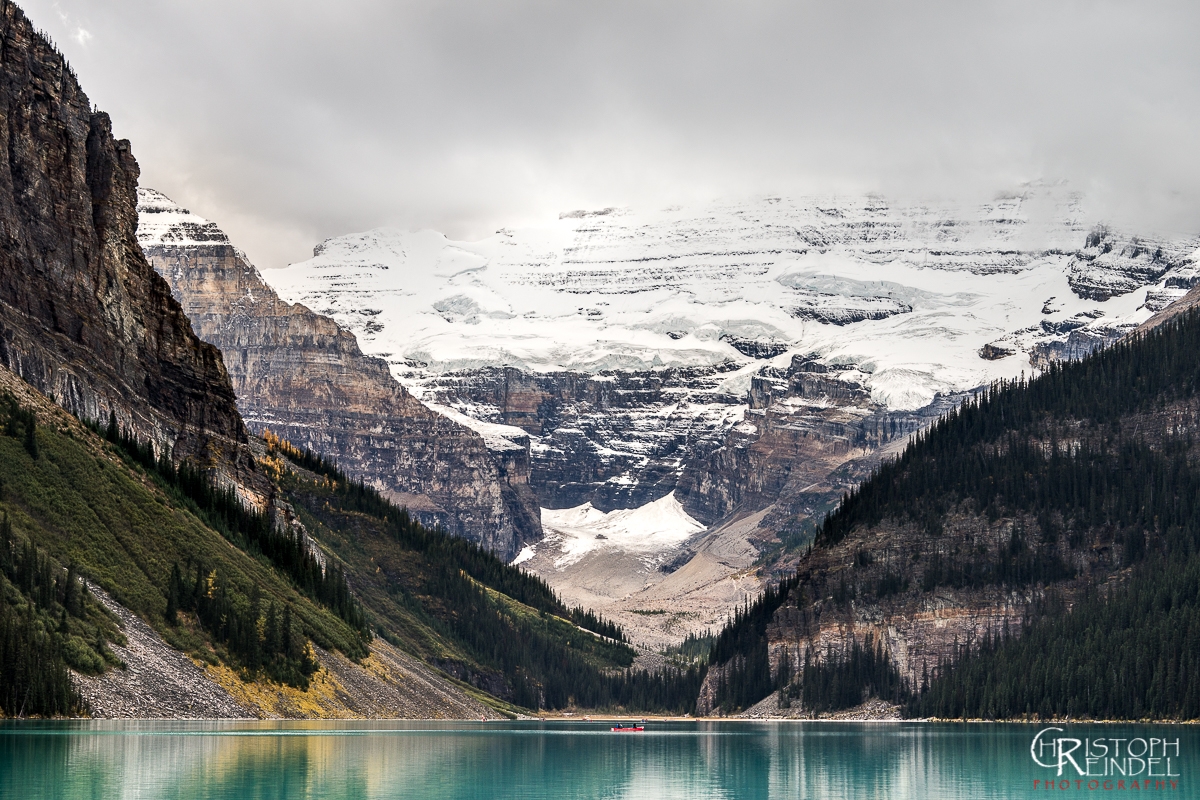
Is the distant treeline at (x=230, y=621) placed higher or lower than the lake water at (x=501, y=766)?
higher

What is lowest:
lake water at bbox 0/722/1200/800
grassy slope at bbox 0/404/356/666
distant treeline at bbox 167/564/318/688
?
lake water at bbox 0/722/1200/800

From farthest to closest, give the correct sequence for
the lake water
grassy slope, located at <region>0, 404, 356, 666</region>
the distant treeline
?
the distant treeline → grassy slope, located at <region>0, 404, 356, 666</region> → the lake water

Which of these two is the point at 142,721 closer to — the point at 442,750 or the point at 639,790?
the point at 442,750

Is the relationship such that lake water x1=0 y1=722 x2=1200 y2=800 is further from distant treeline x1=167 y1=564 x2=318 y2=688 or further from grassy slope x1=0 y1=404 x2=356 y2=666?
grassy slope x1=0 y1=404 x2=356 y2=666

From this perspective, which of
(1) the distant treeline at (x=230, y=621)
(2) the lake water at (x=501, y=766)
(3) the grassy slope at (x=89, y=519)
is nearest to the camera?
(2) the lake water at (x=501, y=766)

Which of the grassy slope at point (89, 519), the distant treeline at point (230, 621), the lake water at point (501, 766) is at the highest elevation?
the grassy slope at point (89, 519)

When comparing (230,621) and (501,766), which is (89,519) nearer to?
(230,621)

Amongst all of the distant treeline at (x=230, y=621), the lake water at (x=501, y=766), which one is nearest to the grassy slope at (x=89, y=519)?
the distant treeline at (x=230, y=621)

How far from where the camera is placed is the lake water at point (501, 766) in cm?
10550

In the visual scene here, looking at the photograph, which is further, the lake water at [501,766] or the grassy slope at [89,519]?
the grassy slope at [89,519]

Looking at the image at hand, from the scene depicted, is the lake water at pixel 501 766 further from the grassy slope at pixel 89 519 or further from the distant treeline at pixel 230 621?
the grassy slope at pixel 89 519

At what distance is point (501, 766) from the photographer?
438 ft

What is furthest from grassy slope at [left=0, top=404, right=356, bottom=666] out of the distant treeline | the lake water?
the lake water

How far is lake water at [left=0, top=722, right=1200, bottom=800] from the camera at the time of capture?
10550 cm
